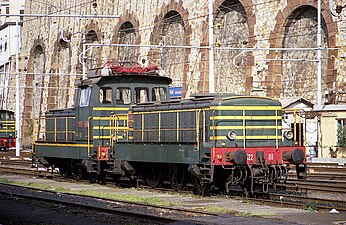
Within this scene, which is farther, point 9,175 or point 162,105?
point 9,175

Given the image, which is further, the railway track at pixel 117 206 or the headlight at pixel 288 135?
the headlight at pixel 288 135

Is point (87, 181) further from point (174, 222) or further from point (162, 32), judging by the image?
point (162, 32)

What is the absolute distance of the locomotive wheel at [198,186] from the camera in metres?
19.9

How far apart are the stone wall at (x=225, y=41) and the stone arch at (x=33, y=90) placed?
20.6 feet

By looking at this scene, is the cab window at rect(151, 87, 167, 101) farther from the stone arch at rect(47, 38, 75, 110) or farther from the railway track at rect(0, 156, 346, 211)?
the stone arch at rect(47, 38, 75, 110)

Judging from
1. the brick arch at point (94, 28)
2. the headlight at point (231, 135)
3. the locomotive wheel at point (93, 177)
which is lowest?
the locomotive wheel at point (93, 177)

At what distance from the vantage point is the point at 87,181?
27.0m

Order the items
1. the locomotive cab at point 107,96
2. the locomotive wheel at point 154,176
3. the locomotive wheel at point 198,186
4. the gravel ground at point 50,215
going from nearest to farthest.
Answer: the gravel ground at point 50,215, the locomotive wheel at point 198,186, the locomotive wheel at point 154,176, the locomotive cab at point 107,96

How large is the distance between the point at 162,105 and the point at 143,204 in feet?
15.3

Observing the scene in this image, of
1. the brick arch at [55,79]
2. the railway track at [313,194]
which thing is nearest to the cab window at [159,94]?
the railway track at [313,194]

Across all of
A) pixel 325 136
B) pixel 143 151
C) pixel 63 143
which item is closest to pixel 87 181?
pixel 63 143

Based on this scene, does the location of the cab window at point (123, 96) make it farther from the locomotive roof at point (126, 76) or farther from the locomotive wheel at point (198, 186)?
the locomotive wheel at point (198, 186)

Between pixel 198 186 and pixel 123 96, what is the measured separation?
5.80 metres

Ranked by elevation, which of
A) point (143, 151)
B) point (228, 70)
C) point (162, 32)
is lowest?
point (143, 151)
